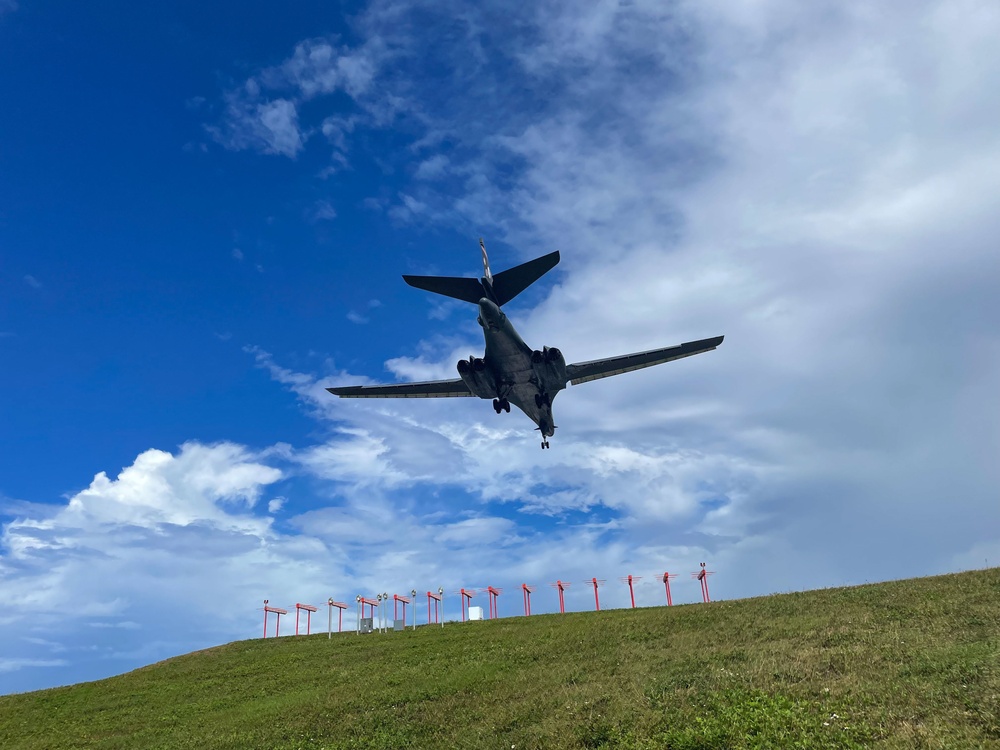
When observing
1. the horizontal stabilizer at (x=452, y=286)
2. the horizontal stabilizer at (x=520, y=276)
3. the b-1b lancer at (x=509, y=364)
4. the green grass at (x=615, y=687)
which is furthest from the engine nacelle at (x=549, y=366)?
the green grass at (x=615, y=687)

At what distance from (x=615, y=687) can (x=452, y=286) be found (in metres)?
20.4

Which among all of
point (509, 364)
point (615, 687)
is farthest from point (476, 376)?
point (615, 687)

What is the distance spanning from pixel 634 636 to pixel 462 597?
28220mm

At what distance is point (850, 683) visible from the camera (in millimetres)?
18328

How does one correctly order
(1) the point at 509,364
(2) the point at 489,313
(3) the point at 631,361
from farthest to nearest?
1. (3) the point at 631,361
2. (1) the point at 509,364
3. (2) the point at 489,313

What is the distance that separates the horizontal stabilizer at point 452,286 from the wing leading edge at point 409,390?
8.82m

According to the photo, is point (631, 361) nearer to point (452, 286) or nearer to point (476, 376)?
point (476, 376)

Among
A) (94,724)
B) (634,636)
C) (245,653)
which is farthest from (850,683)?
(245,653)

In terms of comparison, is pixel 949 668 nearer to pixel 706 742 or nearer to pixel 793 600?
pixel 706 742

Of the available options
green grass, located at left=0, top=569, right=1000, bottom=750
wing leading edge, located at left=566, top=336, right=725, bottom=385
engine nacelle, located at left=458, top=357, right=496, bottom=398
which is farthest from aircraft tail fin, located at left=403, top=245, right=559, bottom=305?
green grass, located at left=0, top=569, right=1000, bottom=750

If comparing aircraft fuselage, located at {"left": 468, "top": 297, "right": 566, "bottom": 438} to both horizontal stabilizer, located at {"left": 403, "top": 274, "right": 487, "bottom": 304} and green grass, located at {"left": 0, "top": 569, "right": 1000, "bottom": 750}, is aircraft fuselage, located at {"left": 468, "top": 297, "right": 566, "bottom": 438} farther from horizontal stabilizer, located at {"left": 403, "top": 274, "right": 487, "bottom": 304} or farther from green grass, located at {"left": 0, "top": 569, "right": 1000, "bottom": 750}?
green grass, located at {"left": 0, "top": 569, "right": 1000, "bottom": 750}

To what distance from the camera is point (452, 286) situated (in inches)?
1351

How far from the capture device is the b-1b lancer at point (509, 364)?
34.1 m

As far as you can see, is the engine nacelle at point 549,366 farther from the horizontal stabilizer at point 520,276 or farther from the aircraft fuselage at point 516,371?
the horizontal stabilizer at point 520,276
